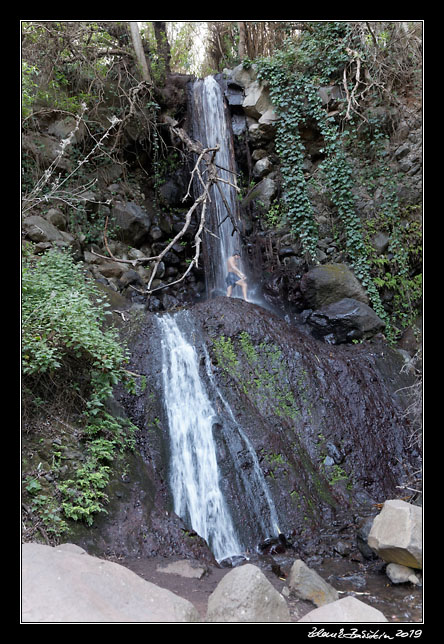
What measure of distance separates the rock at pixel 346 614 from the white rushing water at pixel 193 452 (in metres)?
2.31

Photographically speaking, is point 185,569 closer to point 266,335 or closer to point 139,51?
point 266,335

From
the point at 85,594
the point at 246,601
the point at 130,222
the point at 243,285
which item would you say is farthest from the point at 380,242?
the point at 85,594

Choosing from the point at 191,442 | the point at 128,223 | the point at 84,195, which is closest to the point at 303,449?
the point at 191,442

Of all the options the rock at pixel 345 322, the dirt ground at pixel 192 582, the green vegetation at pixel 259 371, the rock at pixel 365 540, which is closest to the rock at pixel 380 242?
the rock at pixel 345 322

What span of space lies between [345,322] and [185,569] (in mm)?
5860

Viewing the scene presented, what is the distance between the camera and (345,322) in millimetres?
8992

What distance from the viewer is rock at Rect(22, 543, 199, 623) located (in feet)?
8.41

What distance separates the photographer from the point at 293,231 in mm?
10312

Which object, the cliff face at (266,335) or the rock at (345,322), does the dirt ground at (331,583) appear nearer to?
the cliff face at (266,335)

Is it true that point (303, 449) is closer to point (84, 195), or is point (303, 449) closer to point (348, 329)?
point (348, 329)

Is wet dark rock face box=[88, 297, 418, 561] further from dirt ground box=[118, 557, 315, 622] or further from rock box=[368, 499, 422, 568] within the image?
rock box=[368, 499, 422, 568]

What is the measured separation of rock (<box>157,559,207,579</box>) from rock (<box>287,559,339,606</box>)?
0.86m

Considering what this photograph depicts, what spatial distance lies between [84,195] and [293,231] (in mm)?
4746

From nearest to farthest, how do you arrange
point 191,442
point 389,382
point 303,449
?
point 191,442 → point 303,449 → point 389,382
